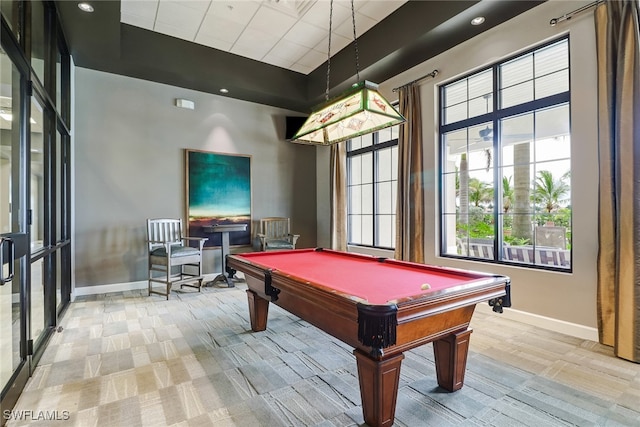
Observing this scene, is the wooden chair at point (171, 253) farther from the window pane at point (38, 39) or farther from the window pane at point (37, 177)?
the window pane at point (38, 39)

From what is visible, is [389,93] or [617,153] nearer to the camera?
[617,153]

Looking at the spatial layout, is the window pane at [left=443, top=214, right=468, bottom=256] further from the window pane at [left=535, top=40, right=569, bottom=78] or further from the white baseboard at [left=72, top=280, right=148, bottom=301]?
the white baseboard at [left=72, top=280, right=148, bottom=301]

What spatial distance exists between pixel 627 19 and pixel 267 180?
5.06 meters

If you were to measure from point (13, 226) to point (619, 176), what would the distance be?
452cm

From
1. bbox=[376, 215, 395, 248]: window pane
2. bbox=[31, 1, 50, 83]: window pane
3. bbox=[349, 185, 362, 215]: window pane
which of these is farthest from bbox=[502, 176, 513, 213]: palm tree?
bbox=[31, 1, 50, 83]: window pane

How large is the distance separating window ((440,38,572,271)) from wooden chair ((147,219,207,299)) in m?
3.56

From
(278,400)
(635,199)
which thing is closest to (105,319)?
(278,400)

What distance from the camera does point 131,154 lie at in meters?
4.82

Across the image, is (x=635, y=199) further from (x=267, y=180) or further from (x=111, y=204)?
(x=111, y=204)

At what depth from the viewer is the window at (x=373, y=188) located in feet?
17.5

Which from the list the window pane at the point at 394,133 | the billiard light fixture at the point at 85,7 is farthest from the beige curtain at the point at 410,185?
the billiard light fixture at the point at 85,7

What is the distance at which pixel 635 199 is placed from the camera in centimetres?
254

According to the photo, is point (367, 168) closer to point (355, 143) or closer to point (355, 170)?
point (355, 170)

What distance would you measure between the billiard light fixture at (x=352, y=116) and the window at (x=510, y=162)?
64.8 inches
